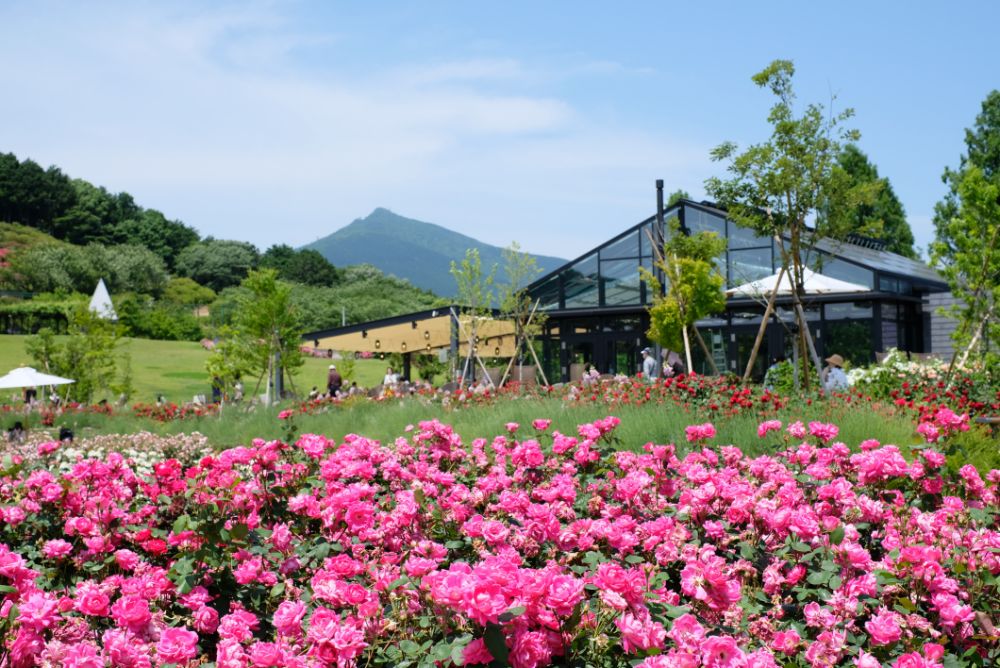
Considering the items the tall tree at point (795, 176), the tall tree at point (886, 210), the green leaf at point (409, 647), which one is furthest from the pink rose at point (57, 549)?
the tall tree at point (886, 210)

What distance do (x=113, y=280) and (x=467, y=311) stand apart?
45.5 m

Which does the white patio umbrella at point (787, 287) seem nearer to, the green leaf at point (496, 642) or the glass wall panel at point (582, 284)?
the glass wall panel at point (582, 284)

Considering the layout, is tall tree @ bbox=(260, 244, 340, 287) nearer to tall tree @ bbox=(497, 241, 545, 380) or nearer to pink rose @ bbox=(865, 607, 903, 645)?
tall tree @ bbox=(497, 241, 545, 380)

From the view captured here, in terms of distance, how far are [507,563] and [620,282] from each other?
24387 millimetres

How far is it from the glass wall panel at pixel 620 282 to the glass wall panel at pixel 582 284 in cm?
33

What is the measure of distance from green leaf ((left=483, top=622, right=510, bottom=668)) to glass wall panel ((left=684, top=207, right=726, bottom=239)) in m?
23.5

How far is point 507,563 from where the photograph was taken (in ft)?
6.27

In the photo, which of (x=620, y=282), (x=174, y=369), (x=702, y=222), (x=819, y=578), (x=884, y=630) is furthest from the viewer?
(x=174, y=369)

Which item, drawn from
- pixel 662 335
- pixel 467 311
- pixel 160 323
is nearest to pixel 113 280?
pixel 160 323

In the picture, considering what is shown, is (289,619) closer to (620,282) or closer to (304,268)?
(620,282)

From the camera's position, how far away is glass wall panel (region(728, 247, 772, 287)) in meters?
23.9

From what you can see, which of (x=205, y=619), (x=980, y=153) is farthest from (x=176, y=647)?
(x=980, y=153)

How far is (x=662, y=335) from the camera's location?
17.4 m

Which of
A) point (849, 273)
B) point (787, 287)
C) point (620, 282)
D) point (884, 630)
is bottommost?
point (884, 630)
